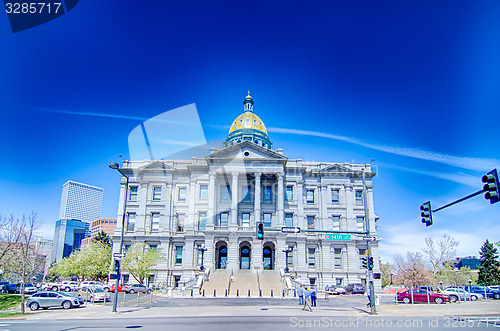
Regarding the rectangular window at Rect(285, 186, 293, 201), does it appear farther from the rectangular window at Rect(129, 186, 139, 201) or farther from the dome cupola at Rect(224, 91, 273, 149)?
the rectangular window at Rect(129, 186, 139, 201)

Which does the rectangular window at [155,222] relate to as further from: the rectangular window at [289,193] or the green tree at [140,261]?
the rectangular window at [289,193]

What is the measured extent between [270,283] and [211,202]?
52.9 feet

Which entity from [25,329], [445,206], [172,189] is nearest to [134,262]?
[172,189]

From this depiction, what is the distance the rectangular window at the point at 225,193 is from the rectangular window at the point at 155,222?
10895 mm

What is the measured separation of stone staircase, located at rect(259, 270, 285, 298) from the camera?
137ft

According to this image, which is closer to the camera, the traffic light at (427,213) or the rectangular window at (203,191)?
the traffic light at (427,213)

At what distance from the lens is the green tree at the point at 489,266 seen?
62.3 metres

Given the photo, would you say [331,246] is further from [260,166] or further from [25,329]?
[25,329]

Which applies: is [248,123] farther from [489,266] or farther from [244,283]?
[489,266]

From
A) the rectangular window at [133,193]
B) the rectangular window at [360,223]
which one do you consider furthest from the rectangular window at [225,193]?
the rectangular window at [360,223]

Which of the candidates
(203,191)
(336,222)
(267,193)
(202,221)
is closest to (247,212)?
(267,193)

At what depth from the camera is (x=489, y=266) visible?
6362 centimetres

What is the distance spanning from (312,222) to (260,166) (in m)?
12.5

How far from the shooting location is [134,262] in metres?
50.4
